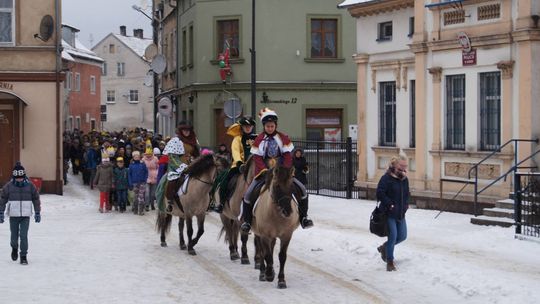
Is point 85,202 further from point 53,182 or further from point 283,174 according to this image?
point 283,174

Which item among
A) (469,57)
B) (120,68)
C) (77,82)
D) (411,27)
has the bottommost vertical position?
(469,57)

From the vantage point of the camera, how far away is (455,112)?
2295 centimetres

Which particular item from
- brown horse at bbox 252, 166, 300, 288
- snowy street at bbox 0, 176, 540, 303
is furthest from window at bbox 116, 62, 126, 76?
brown horse at bbox 252, 166, 300, 288

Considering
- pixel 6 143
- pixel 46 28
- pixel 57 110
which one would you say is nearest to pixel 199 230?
pixel 57 110

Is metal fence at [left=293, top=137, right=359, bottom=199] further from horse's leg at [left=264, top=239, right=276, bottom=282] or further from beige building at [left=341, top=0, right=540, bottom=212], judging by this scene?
horse's leg at [left=264, top=239, right=276, bottom=282]

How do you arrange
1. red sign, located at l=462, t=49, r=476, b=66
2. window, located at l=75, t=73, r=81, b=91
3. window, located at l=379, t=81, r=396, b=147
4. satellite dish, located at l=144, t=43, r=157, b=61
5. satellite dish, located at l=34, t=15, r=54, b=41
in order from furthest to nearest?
window, located at l=75, t=73, r=81, b=91 → satellite dish, located at l=144, t=43, r=157, b=61 → satellite dish, located at l=34, t=15, r=54, b=41 → window, located at l=379, t=81, r=396, b=147 → red sign, located at l=462, t=49, r=476, b=66

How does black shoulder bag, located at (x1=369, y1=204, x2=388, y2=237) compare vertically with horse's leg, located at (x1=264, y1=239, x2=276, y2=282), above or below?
above

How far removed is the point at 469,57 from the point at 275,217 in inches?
407

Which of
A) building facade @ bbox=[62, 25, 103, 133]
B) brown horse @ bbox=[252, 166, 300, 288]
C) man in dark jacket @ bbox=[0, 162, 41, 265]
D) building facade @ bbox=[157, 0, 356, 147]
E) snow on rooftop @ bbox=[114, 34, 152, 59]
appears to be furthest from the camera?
snow on rooftop @ bbox=[114, 34, 152, 59]

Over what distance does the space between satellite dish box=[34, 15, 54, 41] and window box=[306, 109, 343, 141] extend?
39.7 ft

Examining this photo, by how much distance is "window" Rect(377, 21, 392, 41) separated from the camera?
2625 centimetres

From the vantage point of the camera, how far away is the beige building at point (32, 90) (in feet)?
Answer: 98.6

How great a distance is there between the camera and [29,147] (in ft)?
99.0

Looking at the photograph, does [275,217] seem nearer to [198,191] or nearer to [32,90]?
[198,191]
